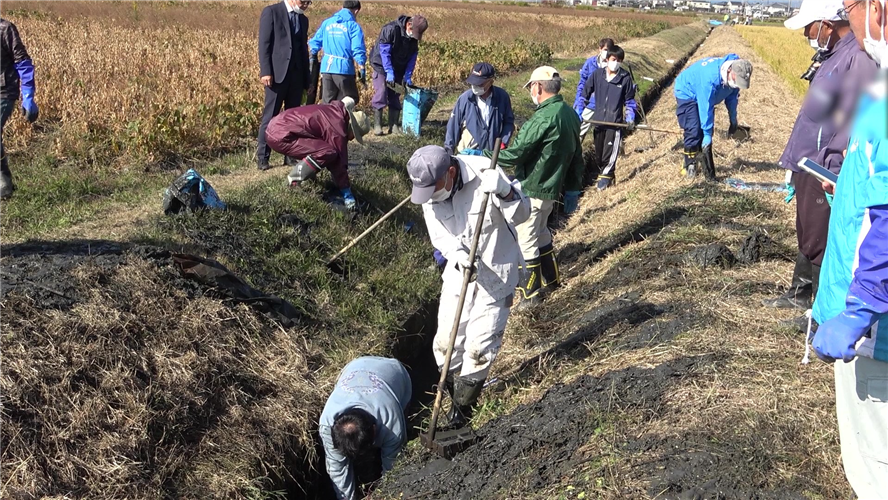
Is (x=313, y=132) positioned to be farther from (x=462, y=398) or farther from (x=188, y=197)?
(x=462, y=398)

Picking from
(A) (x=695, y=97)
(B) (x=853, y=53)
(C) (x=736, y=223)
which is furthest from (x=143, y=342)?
(A) (x=695, y=97)

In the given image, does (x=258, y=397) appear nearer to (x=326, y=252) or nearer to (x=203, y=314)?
(x=203, y=314)

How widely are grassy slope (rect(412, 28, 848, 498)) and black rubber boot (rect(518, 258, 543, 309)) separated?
148 mm

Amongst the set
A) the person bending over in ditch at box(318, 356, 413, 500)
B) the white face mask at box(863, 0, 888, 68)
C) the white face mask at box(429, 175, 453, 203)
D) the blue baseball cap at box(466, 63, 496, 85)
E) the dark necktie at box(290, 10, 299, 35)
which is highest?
the white face mask at box(863, 0, 888, 68)

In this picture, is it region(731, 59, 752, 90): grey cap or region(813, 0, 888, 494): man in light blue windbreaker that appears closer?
region(813, 0, 888, 494): man in light blue windbreaker

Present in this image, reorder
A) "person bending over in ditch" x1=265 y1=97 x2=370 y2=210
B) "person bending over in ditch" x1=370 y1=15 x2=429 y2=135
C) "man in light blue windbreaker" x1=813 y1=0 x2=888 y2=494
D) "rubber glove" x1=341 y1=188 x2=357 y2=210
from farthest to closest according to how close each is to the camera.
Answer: "person bending over in ditch" x1=370 y1=15 x2=429 y2=135
"rubber glove" x1=341 y1=188 x2=357 y2=210
"person bending over in ditch" x1=265 y1=97 x2=370 y2=210
"man in light blue windbreaker" x1=813 y1=0 x2=888 y2=494

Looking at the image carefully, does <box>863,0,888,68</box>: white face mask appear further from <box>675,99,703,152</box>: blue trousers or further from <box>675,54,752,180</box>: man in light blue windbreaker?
<box>675,99,703,152</box>: blue trousers

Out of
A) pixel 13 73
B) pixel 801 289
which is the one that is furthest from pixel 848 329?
pixel 13 73

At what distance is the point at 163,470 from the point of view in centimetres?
433

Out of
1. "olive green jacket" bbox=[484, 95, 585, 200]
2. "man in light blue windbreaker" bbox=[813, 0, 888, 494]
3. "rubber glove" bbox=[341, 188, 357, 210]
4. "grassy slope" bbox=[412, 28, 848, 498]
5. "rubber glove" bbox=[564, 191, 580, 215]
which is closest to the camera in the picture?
"man in light blue windbreaker" bbox=[813, 0, 888, 494]

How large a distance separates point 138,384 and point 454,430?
6.66ft

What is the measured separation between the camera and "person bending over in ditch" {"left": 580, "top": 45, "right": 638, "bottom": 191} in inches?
363

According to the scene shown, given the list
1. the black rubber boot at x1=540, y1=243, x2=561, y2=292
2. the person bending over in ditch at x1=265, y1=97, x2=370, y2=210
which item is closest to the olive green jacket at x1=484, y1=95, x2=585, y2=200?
the black rubber boot at x1=540, y1=243, x2=561, y2=292

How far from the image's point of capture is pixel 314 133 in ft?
22.9
